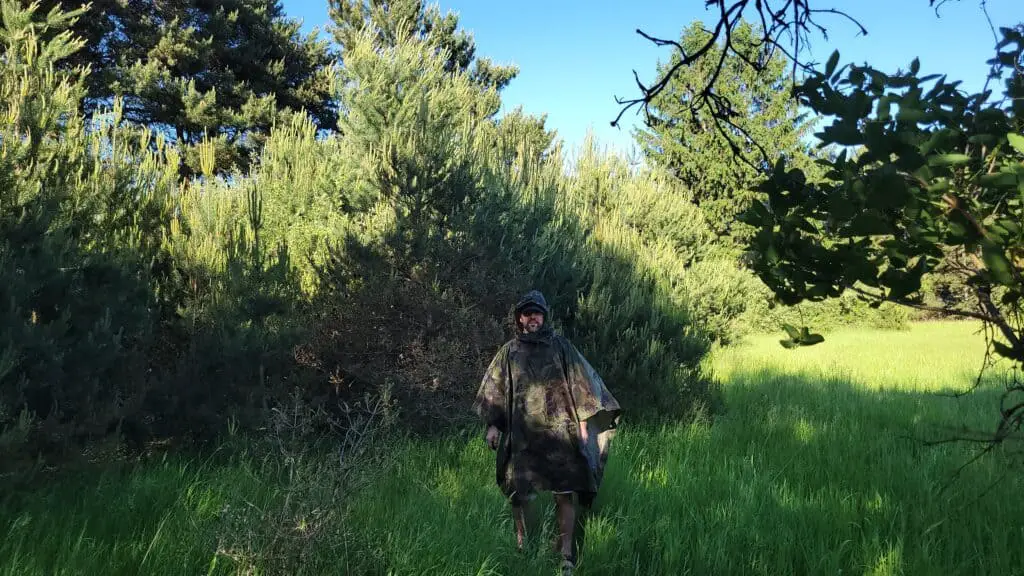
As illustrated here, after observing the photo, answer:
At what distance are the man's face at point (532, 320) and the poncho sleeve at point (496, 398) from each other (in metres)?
0.26

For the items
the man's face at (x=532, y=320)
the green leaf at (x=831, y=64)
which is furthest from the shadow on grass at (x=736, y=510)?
the green leaf at (x=831, y=64)

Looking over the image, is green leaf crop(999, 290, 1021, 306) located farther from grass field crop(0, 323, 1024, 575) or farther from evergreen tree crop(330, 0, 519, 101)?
evergreen tree crop(330, 0, 519, 101)

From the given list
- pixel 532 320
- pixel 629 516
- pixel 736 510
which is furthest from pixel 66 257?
pixel 736 510

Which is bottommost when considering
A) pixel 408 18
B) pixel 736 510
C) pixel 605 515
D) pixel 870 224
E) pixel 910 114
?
pixel 605 515

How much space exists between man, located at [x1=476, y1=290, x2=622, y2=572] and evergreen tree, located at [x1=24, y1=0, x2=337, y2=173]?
47.7 feet

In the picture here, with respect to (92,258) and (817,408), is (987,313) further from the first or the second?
(817,408)

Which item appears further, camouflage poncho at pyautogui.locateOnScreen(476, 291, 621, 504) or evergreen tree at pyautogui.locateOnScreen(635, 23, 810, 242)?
evergreen tree at pyautogui.locateOnScreen(635, 23, 810, 242)

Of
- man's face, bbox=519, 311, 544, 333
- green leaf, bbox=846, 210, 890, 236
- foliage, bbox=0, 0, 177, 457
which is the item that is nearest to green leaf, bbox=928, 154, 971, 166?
green leaf, bbox=846, 210, 890, 236

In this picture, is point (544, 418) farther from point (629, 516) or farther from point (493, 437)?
point (629, 516)

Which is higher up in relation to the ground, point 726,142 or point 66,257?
point 726,142

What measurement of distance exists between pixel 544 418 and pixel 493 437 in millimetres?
358

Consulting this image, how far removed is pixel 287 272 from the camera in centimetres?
711

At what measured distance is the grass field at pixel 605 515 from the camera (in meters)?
3.32

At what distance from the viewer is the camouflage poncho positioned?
13.2ft
